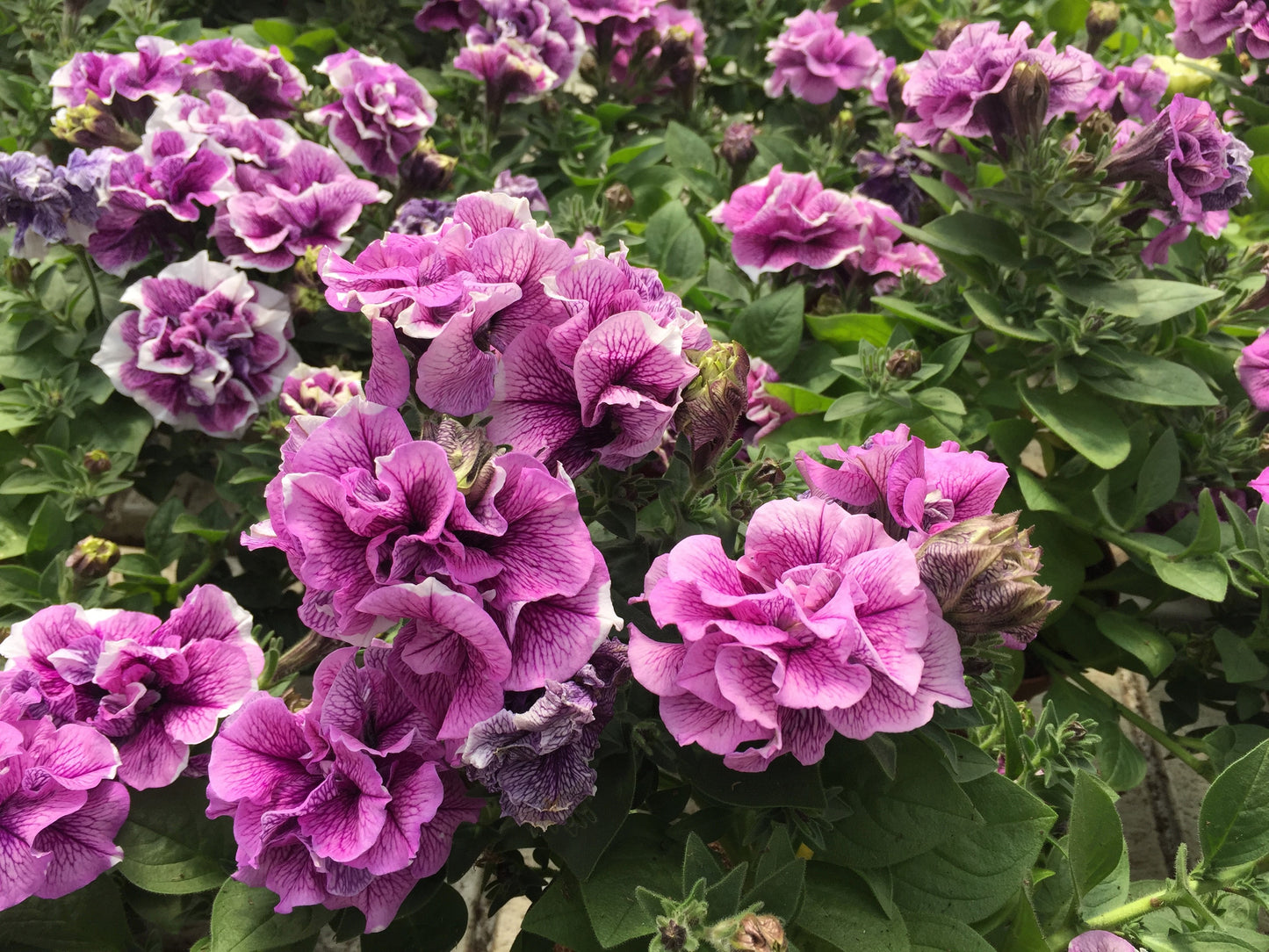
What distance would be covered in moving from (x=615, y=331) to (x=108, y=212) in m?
1.00

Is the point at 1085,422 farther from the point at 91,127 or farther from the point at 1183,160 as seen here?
the point at 91,127

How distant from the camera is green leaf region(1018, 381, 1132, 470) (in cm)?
121

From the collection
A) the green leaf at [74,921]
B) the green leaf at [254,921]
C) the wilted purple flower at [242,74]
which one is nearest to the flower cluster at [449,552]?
the green leaf at [254,921]

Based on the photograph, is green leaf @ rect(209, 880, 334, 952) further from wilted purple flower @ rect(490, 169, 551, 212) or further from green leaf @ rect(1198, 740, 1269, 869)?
wilted purple flower @ rect(490, 169, 551, 212)

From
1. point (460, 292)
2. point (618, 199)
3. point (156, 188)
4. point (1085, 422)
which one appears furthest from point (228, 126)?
point (1085, 422)

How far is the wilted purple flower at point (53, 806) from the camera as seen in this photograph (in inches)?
30.4

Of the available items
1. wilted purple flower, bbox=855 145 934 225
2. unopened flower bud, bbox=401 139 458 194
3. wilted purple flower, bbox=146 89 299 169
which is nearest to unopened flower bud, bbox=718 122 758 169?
wilted purple flower, bbox=855 145 934 225

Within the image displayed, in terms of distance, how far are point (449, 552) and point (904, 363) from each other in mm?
721

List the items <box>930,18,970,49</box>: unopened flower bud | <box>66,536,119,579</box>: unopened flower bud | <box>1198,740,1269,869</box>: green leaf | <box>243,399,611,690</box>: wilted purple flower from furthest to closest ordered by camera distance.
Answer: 1. <box>930,18,970,49</box>: unopened flower bud
2. <box>66,536,119,579</box>: unopened flower bud
3. <box>1198,740,1269,869</box>: green leaf
4. <box>243,399,611,690</box>: wilted purple flower

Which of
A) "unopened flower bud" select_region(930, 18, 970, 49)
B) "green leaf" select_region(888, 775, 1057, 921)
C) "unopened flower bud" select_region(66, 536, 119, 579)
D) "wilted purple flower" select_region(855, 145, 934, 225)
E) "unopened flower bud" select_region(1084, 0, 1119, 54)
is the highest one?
"unopened flower bud" select_region(1084, 0, 1119, 54)

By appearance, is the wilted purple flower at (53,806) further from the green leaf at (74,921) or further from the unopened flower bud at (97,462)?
the unopened flower bud at (97,462)

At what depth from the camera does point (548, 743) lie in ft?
2.06

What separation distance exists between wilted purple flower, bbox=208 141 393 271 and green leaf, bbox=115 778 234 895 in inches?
28.2

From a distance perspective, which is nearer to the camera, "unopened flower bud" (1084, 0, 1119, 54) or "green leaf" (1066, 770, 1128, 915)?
"green leaf" (1066, 770, 1128, 915)
